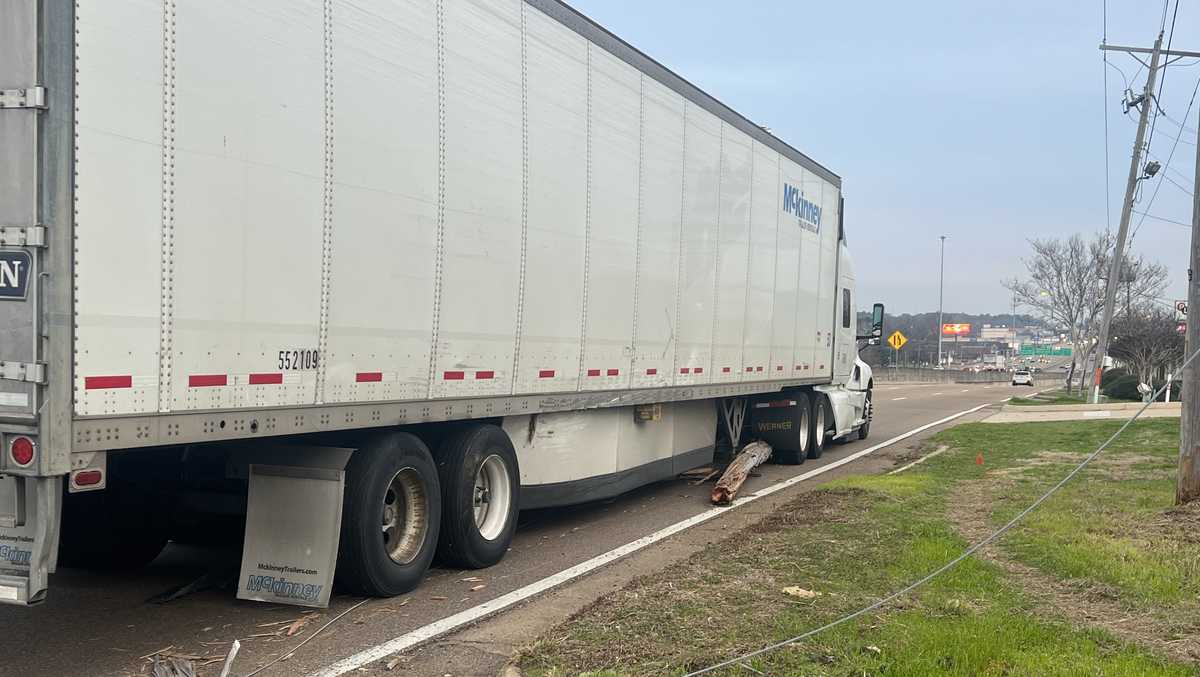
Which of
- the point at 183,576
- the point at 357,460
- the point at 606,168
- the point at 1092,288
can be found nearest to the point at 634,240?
the point at 606,168

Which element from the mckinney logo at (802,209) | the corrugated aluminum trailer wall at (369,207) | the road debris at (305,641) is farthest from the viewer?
the mckinney logo at (802,209)

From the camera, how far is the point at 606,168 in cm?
944

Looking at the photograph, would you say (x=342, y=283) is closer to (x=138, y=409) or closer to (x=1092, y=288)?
(x=138, y=409)

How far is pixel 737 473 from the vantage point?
40.6ft

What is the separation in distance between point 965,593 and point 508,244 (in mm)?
4107

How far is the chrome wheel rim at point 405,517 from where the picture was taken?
7004 millimetres

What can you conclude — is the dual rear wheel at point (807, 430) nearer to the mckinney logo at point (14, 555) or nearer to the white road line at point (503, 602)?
the white road line at point (503, 602)

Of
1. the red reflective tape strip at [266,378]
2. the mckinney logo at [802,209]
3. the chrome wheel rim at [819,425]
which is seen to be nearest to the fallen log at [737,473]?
the chrome wheel rim at [819,425]

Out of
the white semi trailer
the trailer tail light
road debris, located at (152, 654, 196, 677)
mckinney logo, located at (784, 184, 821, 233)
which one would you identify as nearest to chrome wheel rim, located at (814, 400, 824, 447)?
mckinney logo, located at (784, 184, 821, 233)

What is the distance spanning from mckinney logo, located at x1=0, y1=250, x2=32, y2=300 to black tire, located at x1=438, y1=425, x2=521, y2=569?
138 inches

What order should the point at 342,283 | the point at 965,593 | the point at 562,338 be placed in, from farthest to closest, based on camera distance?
1. the point at 562,338
2. the point at 965,593
3. the point at 342,283

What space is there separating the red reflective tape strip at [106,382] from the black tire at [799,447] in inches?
482

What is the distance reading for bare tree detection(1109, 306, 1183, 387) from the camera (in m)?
44.4

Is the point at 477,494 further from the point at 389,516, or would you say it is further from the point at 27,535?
the point at 27,535
